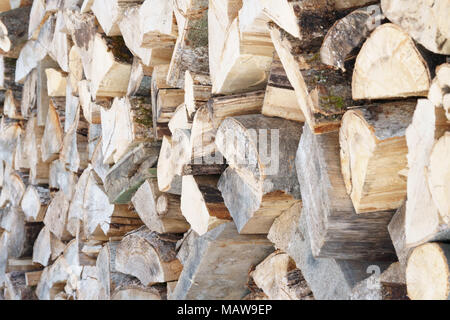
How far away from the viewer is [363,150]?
981mm

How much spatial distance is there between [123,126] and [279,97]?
876 millimetres

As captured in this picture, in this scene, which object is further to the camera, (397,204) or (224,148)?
(224,148)

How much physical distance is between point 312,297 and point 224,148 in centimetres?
40

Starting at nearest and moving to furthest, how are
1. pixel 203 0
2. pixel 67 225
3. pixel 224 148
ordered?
1. pixel 224 148
2. pixel 203 0
3. pixel 67 225

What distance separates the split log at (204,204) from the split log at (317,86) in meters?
0.52

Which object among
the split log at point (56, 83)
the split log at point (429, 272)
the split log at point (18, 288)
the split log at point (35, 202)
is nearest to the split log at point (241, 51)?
the split log at point (429, 272)

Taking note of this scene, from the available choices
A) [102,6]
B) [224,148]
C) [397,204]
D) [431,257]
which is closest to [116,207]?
[102,6]

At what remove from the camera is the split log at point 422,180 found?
33.3 inches

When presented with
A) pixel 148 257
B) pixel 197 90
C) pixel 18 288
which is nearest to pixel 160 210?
pixel 148 257

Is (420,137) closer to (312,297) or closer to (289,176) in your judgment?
(289,176)

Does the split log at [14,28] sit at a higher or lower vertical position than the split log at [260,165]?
higher

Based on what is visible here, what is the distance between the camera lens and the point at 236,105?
144 centimetres

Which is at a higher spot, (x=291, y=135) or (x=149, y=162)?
(x=291, y=135)

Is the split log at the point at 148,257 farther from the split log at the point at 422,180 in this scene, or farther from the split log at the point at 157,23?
the split log at the point at 422,180
